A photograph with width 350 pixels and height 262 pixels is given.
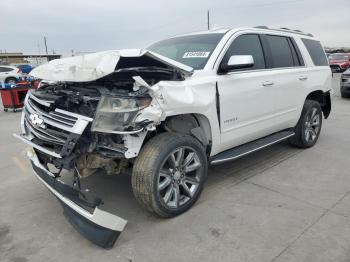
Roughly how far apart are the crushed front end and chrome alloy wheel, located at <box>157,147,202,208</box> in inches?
16.2

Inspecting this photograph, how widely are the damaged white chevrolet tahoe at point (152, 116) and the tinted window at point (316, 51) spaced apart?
1.30 metres

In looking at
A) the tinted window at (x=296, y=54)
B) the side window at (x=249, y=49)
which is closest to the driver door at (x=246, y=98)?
the side window at (x=249, y=49)

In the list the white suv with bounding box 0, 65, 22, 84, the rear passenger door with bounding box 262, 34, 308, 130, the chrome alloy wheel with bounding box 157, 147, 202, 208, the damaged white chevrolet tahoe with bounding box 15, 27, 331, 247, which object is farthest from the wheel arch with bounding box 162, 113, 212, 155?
the white suv with bounding box 0, 65, 22, 84

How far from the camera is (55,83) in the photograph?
12.6 feet

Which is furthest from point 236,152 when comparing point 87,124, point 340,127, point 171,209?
point 340,127

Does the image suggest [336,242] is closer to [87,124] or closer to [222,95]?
[222,95]

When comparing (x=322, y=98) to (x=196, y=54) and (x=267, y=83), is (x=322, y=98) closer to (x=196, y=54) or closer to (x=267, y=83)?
(x=267, y=83)

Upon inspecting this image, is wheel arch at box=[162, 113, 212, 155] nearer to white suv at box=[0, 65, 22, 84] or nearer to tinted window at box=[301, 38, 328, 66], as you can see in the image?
tinted window at box=[301, 38, 328, 66]

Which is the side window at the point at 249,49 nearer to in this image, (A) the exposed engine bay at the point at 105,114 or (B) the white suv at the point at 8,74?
(A) the exposed engine bay at the point at 105,114

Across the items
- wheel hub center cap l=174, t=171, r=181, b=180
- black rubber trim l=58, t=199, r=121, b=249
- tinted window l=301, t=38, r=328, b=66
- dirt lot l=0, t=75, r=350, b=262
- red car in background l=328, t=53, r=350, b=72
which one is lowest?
red car in background l=328, t=53, r=350, b=72

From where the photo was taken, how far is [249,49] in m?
4.38

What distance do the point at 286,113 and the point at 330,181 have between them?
114 centimetres

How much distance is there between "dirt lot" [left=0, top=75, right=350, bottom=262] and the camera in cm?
292

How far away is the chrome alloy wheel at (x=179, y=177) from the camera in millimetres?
3316
